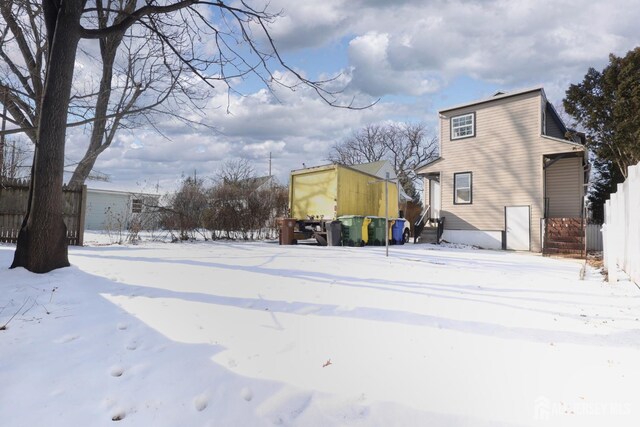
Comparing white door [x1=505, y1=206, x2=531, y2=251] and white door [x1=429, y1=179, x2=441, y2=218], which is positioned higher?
white door [x1=429, y1=179, x2=441, y2=218]

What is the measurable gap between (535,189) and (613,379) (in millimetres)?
13244

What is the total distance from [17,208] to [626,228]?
524 inches

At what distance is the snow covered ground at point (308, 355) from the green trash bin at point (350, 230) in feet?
25.1

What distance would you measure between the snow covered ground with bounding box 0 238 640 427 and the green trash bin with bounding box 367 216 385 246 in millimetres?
8850

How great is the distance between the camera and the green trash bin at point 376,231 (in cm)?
1347

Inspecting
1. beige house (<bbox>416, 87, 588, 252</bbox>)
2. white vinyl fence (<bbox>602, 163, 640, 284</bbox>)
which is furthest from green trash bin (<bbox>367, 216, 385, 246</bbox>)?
white vinyl fence (<bbox>602, 163, 640, 284</bbox>)

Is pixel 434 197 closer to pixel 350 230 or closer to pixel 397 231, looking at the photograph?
pixel 397 231

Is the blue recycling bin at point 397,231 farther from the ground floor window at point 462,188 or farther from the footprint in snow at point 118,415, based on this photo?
the footprint in snow at point 118,415

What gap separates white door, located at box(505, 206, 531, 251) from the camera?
45.1ft

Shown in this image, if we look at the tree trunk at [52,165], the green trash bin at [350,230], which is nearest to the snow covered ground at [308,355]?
the tree trunk at [52,165]

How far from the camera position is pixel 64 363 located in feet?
7.98

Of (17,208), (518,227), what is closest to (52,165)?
(17,208)

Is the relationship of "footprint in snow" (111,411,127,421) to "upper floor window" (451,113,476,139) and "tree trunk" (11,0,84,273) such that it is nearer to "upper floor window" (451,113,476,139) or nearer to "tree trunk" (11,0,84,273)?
"tree trunk" (11,0,84,273)

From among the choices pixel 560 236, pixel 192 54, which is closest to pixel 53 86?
pixel 192 54
